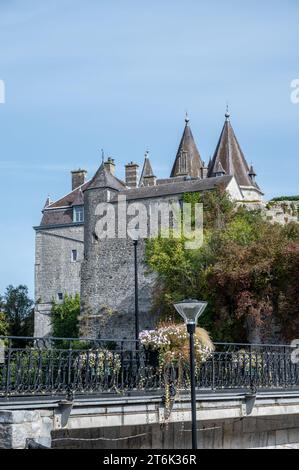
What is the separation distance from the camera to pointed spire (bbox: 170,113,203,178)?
71125 millimetres

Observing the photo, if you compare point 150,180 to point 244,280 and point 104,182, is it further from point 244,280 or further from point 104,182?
point 244,280

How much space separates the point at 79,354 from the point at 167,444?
242 cm

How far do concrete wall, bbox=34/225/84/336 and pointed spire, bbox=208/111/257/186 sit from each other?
1158 centimetres

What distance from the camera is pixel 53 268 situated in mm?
66125

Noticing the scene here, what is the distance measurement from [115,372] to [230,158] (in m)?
53.1

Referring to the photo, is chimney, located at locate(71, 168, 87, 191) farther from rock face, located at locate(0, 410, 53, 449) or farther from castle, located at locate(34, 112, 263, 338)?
rock face, located at locate(0, 410, 53, 449)

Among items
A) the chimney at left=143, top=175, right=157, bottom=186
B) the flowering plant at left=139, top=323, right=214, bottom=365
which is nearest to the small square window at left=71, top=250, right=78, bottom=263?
the chimney at left=143, top=175, right=157, bottom=186

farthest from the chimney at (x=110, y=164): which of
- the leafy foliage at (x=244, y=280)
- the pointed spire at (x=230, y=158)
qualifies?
the leafy foliage at (x=244, y=280)

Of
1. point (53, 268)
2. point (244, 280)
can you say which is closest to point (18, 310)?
point (53, 268)

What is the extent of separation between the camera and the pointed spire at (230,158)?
66938 millimetres

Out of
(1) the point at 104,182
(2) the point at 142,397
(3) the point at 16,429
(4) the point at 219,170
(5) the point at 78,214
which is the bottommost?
(3) the point at 16,429

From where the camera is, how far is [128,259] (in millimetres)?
47469
